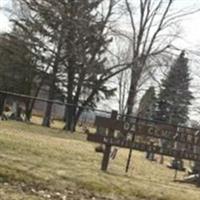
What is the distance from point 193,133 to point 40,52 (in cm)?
3478

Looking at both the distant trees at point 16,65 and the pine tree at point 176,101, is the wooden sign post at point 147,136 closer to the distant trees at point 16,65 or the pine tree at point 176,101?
the distant trees at point 16,65

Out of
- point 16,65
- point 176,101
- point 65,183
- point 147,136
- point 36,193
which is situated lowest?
point 36,193

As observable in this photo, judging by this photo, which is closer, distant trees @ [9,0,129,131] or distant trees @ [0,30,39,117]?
distant trees @ [9,0,129,131]

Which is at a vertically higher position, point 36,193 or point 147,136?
point 147,136

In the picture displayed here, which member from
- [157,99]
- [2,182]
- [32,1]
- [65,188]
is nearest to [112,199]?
[65,188]

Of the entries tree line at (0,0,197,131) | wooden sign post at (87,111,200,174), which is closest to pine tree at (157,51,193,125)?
tree line at (0,0,197,131)

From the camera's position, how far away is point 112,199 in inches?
394

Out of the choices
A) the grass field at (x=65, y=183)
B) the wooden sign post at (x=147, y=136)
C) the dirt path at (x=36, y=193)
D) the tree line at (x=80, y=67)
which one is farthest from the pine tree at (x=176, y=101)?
the dirt path at (x=36, y=193)

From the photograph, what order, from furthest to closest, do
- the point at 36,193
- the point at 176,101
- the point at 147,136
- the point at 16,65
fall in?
the point at 176,101 → the point at 16,65 → the point at 147,136 → the point at 36,193

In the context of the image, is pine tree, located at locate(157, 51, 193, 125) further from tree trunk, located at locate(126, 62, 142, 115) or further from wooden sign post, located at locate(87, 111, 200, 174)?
wooden sign post, located at locate(87, 111, 200, 174)

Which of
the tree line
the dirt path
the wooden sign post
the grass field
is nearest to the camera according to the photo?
the dirt path

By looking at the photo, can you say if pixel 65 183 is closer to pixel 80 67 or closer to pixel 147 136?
pixel 147 136

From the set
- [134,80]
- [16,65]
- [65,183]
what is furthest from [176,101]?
[65,183]

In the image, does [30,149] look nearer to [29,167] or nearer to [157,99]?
[29,167]
